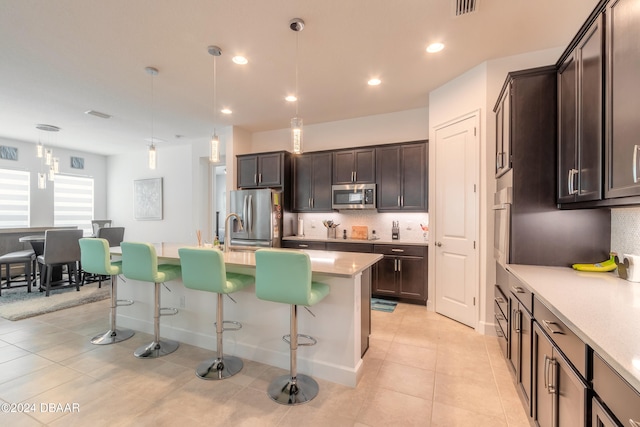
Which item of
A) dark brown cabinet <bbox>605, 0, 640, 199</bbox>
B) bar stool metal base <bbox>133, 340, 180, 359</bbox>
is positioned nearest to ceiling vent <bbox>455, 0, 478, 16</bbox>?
dark brown cabinet <bbox>605, 0, 640, 199</bbox>

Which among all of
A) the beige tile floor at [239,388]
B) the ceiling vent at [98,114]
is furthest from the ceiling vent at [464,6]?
the ceiling vent at [98,114]

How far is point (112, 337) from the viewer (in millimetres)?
2900

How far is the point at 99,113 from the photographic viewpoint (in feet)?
14.9

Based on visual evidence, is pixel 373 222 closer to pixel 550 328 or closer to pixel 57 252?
pixel 550 328

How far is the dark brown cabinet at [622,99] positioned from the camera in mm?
1329

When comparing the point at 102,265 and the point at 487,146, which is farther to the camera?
the point at 487,146

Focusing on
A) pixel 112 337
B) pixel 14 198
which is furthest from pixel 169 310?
pixel 14 198

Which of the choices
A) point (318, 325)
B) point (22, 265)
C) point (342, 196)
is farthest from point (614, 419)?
point (22, 265)

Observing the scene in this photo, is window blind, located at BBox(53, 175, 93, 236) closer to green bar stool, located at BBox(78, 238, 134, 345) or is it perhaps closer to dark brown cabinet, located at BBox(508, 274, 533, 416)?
green bar stool, located at BBox(78, 238, 134, 345)

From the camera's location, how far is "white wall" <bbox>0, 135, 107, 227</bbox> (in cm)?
605

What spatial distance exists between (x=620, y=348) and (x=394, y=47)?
279 cm

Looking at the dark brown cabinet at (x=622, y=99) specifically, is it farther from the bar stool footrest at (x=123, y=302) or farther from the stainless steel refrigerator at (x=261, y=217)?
the bar stool footrest at (x=123, y=302)

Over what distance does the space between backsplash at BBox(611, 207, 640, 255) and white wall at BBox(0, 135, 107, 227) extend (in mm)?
9463

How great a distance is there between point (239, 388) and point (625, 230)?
9.68 feet
